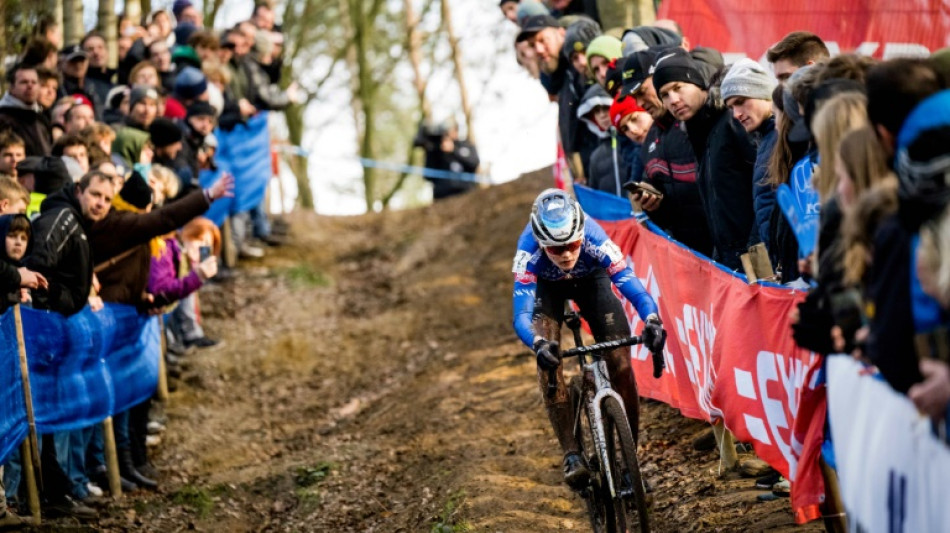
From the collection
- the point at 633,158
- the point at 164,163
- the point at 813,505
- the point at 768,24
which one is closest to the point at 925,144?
the point at 813,505

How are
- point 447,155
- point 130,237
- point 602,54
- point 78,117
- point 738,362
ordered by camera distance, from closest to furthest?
point 738,362
point 130,237
point 602,54
point 78,117
point 447,155

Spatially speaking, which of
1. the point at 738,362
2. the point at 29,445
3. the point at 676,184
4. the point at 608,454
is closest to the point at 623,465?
the point at 608,454

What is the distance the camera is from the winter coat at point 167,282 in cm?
1084

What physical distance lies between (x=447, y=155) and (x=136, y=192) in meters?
13.6

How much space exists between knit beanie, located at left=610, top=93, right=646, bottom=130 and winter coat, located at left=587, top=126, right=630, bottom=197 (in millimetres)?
873

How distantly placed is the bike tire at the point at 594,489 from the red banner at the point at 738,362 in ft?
2.83

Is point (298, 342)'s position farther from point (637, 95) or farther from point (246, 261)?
point (637, 95)

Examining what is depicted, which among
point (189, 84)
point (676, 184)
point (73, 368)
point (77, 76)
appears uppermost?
point (77, 76)

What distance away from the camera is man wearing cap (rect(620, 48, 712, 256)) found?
9039 millimetres

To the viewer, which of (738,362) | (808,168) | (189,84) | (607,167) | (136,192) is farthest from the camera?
(189,84)

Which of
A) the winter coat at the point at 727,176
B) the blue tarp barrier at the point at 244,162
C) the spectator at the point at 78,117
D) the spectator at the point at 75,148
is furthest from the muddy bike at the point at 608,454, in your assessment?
the blue tarp barrier at the point at 244,162

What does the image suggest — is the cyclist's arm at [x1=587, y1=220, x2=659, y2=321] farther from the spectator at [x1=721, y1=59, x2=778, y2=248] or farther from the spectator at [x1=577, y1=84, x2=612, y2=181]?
the spectator at [x1=577, y1=84, x2=612, y2=181]

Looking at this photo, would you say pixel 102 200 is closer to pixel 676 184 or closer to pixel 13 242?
pixel 13 242

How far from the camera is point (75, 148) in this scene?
10.4m
